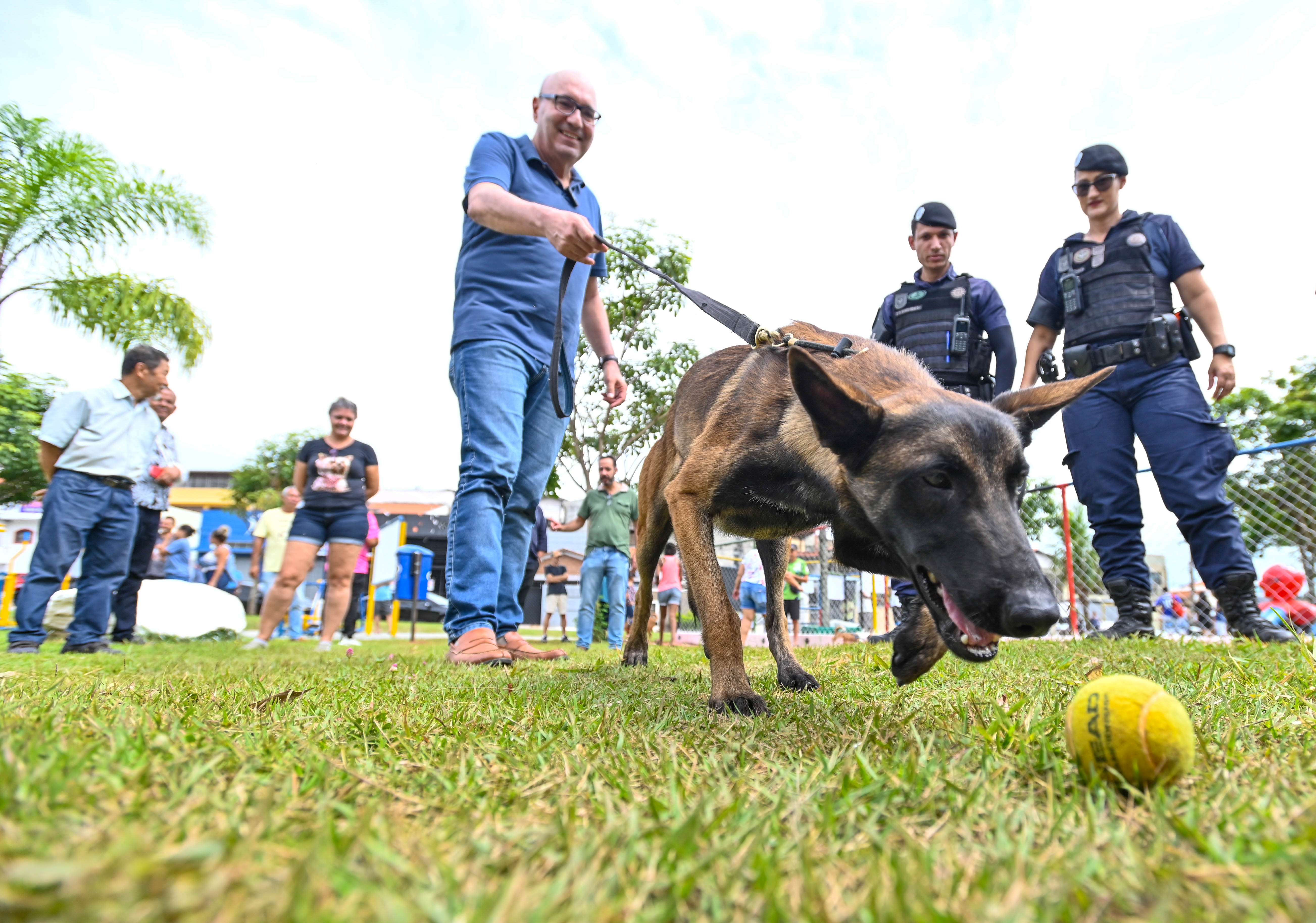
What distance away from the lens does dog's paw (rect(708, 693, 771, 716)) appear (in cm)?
236

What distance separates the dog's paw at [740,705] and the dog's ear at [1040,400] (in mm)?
1372

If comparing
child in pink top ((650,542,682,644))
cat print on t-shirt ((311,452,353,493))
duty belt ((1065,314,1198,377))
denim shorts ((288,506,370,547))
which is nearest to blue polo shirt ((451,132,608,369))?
cat print on t-shirt ((311,452,353,493))

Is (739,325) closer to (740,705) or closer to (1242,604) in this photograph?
(740,705)

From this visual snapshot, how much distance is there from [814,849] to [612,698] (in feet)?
5.40

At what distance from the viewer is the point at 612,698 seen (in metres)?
2.60

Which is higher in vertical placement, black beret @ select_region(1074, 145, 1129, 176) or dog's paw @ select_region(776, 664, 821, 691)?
black beret @ select_region(1074, 145, 1129, 176)

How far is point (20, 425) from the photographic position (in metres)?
15.1

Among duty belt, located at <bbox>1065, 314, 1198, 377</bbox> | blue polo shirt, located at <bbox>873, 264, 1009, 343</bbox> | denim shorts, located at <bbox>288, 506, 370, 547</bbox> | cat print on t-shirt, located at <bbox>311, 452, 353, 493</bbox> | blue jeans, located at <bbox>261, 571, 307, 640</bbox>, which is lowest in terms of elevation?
blue jeans, located at <bbox>261, 571, 307, 640</bbox>

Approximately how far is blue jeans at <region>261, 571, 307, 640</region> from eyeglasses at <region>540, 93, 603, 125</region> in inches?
395

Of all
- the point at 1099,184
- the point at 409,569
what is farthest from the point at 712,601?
the point at 409,569

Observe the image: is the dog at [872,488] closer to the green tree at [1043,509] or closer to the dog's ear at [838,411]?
the dog's ear at [838,411]

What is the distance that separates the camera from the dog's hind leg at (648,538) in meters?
4.26

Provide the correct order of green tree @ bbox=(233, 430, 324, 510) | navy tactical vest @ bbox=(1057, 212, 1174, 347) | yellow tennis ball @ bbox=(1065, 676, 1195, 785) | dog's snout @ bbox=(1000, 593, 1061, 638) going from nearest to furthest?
yellow tennis ball @ bbox=(1065, 676, 1195, 785)
dog's snout @ bbox=(1000, 593, 1061, 638)
navy tactical vest @ bbox=(1057, 212, 1174, 347)
green tree @ bbox=(233, 430, 324, 510)

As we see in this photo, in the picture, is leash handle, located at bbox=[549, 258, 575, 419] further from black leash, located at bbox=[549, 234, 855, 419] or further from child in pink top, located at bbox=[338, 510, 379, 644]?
child in pink top, located at bbox=[338, 510, 379, 644]
